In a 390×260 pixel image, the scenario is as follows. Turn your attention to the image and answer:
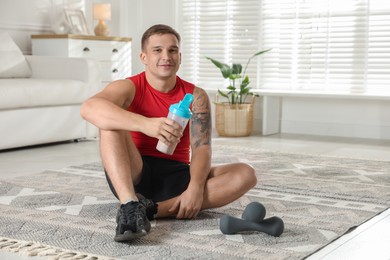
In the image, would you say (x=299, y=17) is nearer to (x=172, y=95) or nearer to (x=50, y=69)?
(x=50, y=69)

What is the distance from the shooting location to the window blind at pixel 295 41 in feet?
17.6

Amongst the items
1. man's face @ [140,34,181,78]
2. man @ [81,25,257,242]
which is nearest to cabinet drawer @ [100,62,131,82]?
man @ [81,25,257,242]

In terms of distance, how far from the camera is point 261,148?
469cm

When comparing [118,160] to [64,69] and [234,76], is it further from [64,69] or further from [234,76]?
[234,76]

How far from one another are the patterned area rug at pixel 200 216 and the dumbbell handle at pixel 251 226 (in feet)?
0.08

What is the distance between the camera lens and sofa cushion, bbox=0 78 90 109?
14.0 ft

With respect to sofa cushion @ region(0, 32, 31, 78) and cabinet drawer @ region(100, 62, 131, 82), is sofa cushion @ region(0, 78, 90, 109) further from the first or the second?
cabinet drawer @ region(100, 62, 131, 82)

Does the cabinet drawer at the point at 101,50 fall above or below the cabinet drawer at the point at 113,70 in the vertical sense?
above

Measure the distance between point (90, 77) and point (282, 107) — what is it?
1.76m

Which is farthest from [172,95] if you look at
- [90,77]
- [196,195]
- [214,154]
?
[90,77]

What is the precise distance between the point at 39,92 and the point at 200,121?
2233mm

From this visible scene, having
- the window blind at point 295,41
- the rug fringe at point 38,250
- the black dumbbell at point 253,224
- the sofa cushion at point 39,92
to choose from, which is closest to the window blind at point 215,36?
the window blind at point 295,41

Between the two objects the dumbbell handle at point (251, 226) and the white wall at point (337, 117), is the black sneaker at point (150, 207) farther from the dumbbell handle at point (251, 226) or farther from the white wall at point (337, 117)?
the white wall at point (337, 117)

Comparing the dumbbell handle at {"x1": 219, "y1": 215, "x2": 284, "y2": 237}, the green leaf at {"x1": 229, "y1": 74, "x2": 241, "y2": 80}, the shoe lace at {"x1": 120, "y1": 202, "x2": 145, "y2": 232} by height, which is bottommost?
the dumbbell handle at {"x1": 219, "y1": 215, "x2": 284, "y2": 237}
